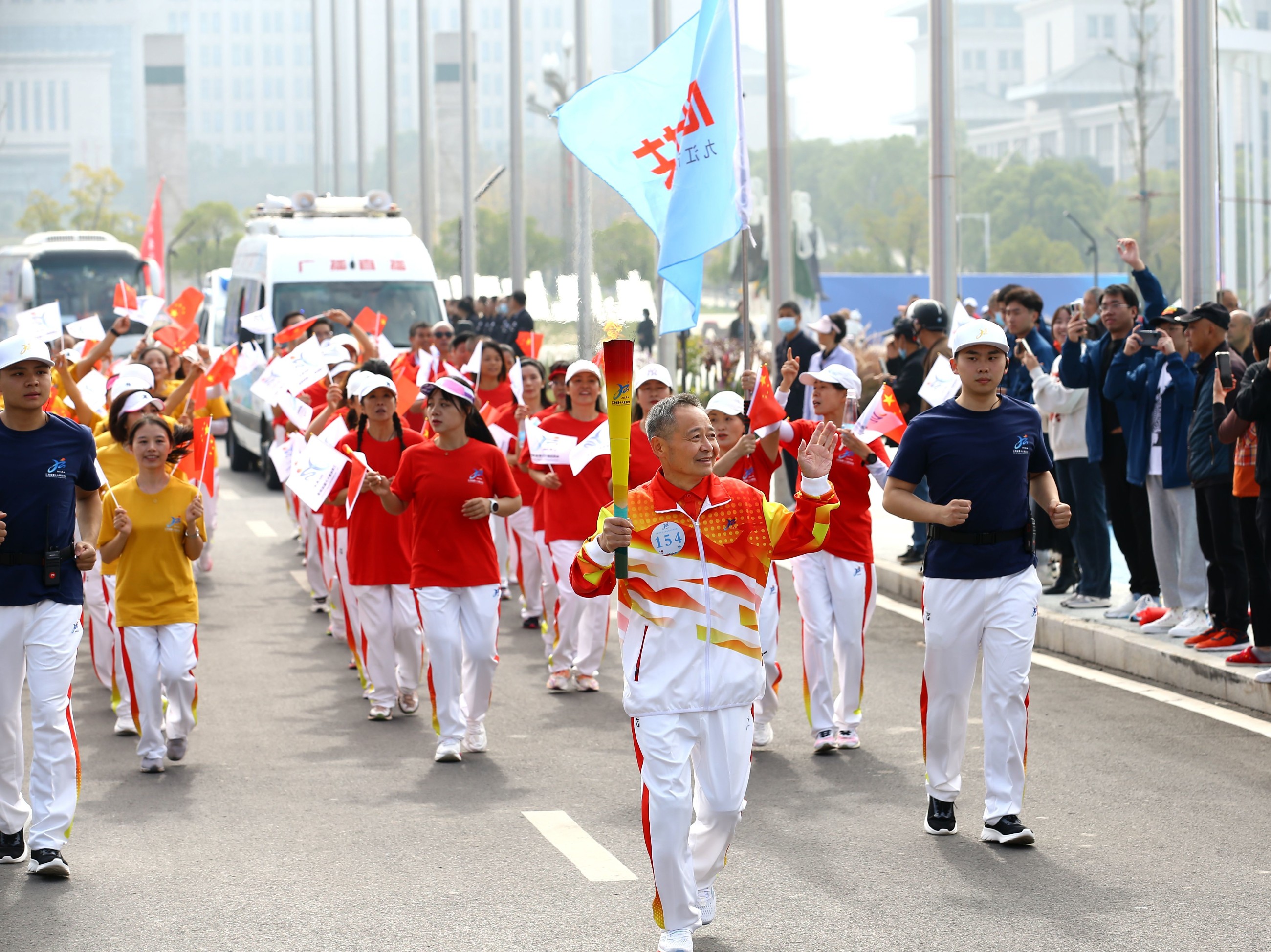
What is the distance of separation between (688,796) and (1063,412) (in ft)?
22.5

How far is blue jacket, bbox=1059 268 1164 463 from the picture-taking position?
439 inches

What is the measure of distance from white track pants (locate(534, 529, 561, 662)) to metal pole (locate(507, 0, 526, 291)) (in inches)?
747

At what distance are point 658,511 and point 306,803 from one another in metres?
2.80

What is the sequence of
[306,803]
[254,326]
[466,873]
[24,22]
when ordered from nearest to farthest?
[466,873] → [306,803] → [254,326] → [24,22]

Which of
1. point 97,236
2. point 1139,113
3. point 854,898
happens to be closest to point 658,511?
point 854,898

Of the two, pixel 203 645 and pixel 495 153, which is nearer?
pixel 203 645

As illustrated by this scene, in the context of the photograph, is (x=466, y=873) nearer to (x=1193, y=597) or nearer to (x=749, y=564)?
(x=749, y=564)

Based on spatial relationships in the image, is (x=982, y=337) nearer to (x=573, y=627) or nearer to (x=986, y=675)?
(x=986, y=675)

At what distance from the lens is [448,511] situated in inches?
342

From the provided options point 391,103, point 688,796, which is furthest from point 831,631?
point 391,103

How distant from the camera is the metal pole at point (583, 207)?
2556cm

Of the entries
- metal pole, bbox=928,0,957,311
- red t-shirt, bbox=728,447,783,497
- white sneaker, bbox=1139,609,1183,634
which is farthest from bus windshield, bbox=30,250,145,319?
red t-shirt, bbox=728,447,783,497

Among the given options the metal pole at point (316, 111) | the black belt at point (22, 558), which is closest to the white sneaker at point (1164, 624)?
the black belt at point (22, 558)

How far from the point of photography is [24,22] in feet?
428
